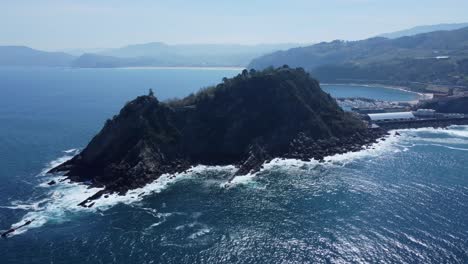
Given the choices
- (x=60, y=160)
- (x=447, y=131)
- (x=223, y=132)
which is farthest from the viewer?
(x=447, y=131)

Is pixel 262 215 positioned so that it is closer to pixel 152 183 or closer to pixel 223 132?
pixel 152 183

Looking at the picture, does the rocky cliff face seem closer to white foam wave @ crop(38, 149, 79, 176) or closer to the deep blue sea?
white foam wave @ crop(38, 149, 79, 176)

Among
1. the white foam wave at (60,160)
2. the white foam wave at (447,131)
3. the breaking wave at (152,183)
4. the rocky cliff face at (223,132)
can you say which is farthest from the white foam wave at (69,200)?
the white foam wave at (447,131)

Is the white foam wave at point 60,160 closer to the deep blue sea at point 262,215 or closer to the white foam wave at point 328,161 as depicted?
the deep blue sea at point 262,215

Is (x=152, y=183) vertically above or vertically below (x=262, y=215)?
above

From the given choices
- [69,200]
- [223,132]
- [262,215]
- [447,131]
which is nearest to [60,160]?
[69,200]

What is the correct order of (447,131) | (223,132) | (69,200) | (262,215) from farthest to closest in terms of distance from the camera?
(447,131) < (223,132) < (69,200) < (262,215)

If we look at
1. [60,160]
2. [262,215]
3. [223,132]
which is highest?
[223,132]
